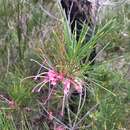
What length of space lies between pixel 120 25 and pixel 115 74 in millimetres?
297

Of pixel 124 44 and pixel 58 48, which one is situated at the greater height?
pixel 58 48

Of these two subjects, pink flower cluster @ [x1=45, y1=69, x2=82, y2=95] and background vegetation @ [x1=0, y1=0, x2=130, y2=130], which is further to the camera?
background vegetation @ [x1=0, y1=0, x2=130, y2=130]

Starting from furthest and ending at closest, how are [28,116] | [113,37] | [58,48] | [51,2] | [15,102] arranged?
[51,2], [113,37], [28,116], [15,102], [58,48]

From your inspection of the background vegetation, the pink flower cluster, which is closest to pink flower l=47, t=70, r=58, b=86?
the pink flower cluster

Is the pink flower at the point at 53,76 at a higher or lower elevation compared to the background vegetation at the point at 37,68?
higher

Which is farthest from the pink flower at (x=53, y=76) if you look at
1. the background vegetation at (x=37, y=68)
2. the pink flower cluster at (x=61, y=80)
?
the background vegetation at (x=37, y=68)

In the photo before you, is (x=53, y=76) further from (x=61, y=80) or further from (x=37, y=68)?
(x=37, y=68)

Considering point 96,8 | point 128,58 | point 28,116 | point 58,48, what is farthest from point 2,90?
point 128,58

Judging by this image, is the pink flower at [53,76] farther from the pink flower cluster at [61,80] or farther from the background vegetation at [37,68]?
the background vegetation at [37,68]

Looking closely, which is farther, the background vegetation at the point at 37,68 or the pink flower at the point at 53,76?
the background vegetation at the point at 37,68

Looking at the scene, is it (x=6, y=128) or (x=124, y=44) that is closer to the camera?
(x=6, y=128)

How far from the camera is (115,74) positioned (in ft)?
5.47

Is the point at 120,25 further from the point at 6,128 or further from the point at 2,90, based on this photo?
the point at 6,128

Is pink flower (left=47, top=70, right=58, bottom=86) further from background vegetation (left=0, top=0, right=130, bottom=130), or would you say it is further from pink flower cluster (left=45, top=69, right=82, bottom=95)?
background vegetation (left=0, top=0, right=130, bottom=130)
